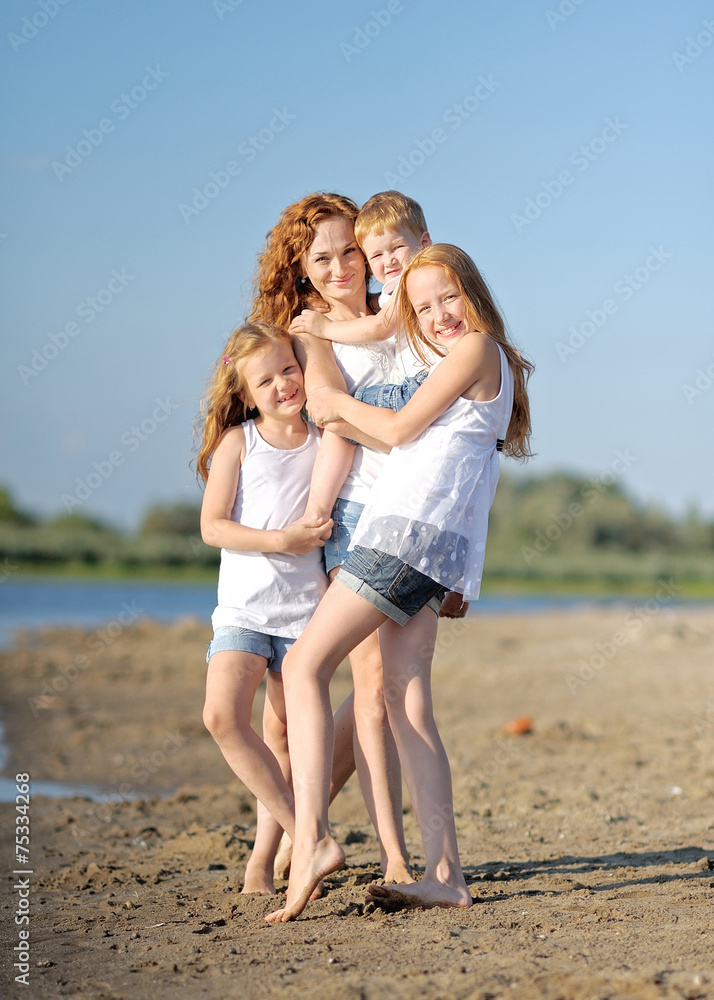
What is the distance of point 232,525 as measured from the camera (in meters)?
3.39

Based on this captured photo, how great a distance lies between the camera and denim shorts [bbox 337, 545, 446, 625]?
9.62ft

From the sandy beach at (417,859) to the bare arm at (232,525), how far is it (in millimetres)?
1193

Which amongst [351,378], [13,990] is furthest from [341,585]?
[13,990]

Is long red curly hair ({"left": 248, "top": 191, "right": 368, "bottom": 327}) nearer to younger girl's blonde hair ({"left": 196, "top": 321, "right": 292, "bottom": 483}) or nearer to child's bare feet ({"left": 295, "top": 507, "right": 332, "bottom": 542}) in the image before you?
younger girl's blonde hair ({"left": 196, "top": 321, "right": 292, "bottom": 483})

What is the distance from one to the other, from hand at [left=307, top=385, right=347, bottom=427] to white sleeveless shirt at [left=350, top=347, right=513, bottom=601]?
25cm

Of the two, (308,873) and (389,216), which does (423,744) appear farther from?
(389,216)

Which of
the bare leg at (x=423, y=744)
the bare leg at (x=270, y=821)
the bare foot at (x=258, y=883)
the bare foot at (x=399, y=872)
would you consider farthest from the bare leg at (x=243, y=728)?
the bare leg at (x=423, y=744)

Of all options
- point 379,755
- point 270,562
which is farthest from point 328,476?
point 379,755

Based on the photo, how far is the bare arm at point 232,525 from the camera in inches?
129

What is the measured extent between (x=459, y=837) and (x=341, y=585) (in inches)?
83.6

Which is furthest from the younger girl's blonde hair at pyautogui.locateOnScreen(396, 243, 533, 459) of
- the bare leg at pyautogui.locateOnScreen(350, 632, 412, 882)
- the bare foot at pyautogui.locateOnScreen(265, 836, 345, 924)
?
the bare foot at pyautogui.locateOnScreen(265, 836, 345, 924)

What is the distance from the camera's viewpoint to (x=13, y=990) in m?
2.61

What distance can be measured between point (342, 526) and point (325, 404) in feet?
1.43

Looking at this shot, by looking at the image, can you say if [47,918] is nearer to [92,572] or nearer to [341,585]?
[341,585]
